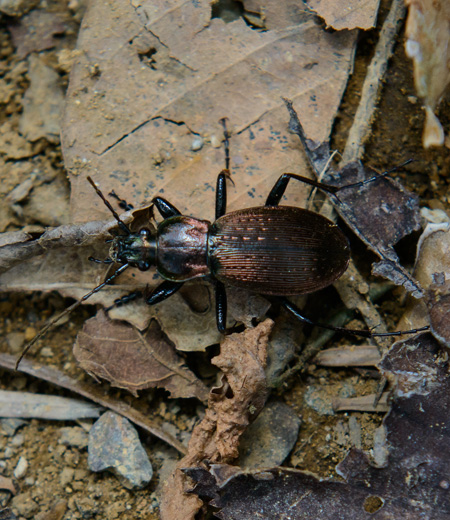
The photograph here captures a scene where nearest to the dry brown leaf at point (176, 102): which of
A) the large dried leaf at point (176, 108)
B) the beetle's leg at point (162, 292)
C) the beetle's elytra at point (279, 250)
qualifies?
the large dried leaf at point (176, 108)

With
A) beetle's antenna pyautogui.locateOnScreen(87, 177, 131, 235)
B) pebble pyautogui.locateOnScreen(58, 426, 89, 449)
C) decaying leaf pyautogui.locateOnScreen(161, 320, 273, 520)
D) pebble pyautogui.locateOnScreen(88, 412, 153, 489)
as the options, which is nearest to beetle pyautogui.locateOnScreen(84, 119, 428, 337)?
beetle's antenna pyautogui.locateOnScreen(87, 177, 131, 235)

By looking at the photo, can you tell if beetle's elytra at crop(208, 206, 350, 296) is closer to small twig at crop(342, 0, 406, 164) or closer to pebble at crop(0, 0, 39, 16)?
small twig at crop(342, 0, 406, 164)

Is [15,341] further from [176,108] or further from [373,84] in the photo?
[373,84]

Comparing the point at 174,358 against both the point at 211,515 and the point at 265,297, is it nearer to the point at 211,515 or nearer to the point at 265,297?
the point at 265,297

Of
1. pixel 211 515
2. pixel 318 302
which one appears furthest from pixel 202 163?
pixel 211 515

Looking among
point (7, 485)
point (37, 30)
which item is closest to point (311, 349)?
point (7, 485)
